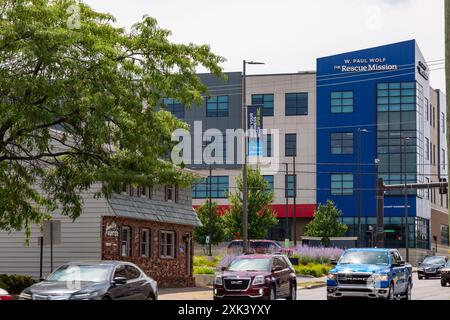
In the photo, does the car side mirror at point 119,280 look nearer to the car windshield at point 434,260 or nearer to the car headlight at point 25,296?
the car headlight at point 25,296

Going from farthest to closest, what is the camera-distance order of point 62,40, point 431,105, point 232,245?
point 431,105, point 232,245, point 62,40

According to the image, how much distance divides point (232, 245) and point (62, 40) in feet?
137

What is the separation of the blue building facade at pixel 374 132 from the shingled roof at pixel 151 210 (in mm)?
49653

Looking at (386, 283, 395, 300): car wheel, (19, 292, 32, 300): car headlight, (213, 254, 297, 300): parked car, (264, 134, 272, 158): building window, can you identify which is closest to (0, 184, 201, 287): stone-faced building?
(213, 254, 297, 300): parked car

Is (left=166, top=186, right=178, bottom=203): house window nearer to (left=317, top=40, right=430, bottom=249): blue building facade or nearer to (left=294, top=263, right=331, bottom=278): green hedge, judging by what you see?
(left=294, top=263, right=331, bottom=278): green hedge

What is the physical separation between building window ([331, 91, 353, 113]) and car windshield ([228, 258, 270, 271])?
2799 inches

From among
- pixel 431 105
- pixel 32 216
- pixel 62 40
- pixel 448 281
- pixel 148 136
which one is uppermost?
Result: pixel 431 105

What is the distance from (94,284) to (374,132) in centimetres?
7936

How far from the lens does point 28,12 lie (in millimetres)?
26922

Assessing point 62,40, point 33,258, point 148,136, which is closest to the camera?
point 62,40

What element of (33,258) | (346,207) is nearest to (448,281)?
(33,258)

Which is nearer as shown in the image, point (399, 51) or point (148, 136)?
point (148, 136)

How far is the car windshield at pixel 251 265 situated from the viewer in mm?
28527

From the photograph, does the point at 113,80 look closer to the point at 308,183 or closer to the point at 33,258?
the point at 33,258
